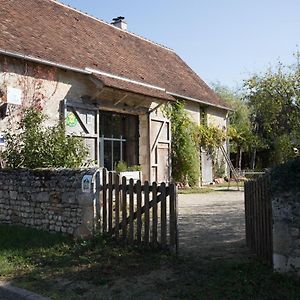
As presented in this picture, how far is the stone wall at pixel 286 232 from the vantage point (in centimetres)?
490

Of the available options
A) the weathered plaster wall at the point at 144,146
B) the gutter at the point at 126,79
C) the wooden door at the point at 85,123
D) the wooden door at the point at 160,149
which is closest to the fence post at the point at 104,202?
the wooden door at the point at 85,123

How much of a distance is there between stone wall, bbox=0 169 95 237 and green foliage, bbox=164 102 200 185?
10.1 m

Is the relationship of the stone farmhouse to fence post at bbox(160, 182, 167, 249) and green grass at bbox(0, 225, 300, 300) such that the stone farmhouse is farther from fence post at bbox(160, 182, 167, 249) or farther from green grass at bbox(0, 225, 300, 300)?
fence post at bbox(160, 182, 167, 249)

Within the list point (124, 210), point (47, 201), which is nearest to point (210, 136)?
point (47, 201)

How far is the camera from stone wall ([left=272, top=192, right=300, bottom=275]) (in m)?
4.90

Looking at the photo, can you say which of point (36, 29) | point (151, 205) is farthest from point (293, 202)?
point (36, 29)

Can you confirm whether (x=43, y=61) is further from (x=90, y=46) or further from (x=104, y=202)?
(x=104, y=202)

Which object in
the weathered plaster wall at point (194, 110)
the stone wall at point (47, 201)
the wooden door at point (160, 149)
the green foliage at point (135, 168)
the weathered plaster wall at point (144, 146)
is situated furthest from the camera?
the weathered plaster wall at point (194, 110)

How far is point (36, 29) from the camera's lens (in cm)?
1366

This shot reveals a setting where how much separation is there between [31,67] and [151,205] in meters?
7.20

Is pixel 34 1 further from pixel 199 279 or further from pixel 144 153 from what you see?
pixel 199 279

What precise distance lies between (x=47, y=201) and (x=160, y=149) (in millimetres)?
9557

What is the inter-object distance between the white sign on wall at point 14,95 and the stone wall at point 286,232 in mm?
8392

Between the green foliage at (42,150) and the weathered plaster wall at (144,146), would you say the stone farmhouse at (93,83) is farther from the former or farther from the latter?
the green foliage at (42,150)
